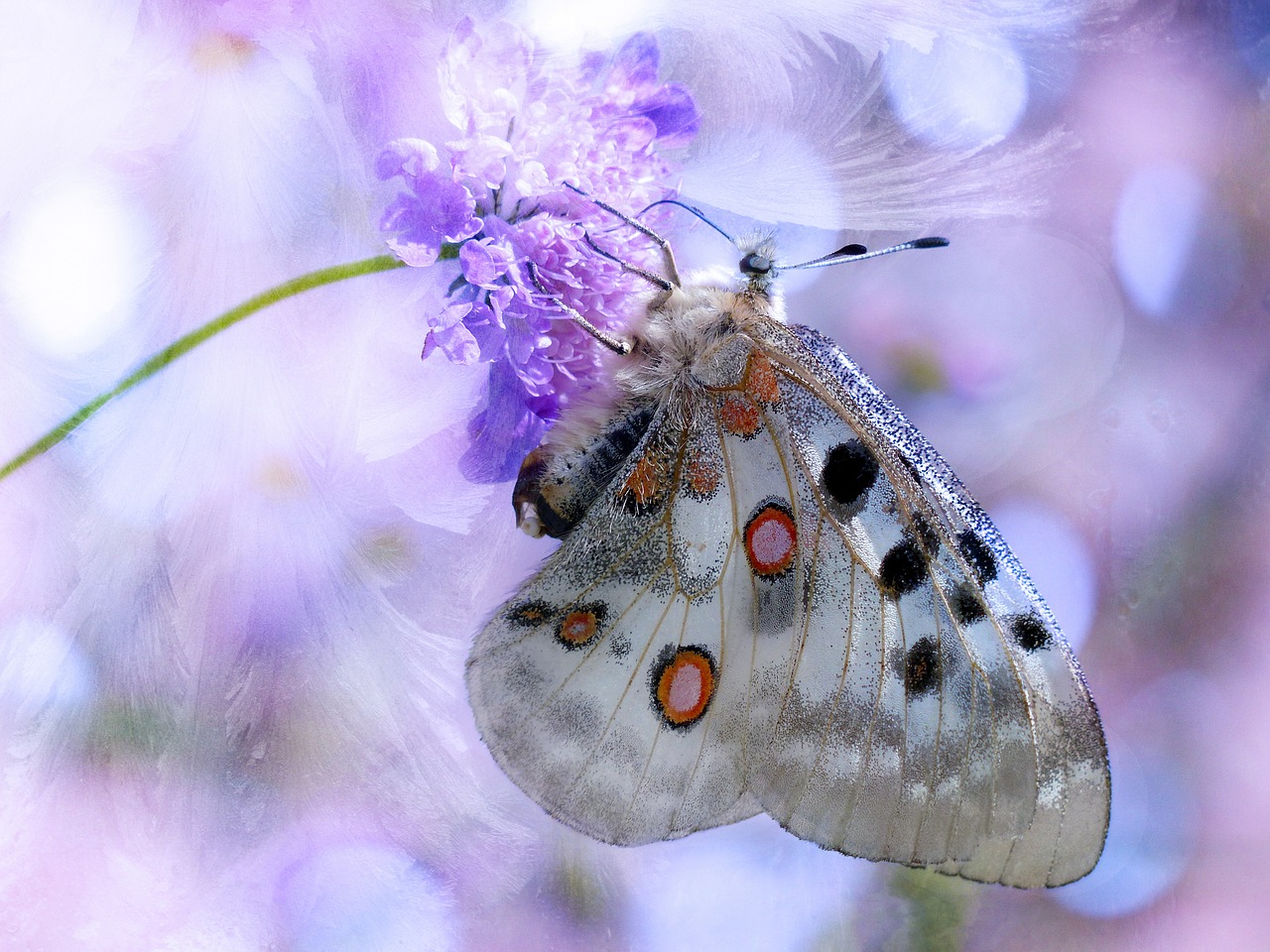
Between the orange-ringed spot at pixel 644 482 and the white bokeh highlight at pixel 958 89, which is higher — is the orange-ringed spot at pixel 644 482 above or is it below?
below

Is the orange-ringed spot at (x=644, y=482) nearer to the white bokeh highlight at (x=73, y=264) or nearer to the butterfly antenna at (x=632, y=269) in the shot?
the butterfly antenna at (x=632, y=269)

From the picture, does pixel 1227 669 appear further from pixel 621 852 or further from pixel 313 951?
pixel 313 951

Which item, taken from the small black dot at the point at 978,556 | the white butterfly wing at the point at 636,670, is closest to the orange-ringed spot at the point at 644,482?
the white butterfly wing at the point at 636,670

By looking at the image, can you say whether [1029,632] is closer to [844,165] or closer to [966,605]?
[966,605]

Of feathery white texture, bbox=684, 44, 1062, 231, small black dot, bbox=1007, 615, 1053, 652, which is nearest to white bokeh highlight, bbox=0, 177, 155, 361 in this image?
feathery white texture, bbox=684, 44, 1062, 231

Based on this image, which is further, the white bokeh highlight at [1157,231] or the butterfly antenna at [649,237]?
the white bokeh highlight at [1157,231]

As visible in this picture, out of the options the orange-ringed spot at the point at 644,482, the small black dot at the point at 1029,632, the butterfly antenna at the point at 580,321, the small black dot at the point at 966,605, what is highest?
the butterfly antenna at the point at 580,321

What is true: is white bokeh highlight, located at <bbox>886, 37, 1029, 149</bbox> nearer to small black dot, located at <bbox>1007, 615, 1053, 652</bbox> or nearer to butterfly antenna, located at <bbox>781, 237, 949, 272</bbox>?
butterfly antenna, located at <bbox>781, 237, 949, 272</bbox>
